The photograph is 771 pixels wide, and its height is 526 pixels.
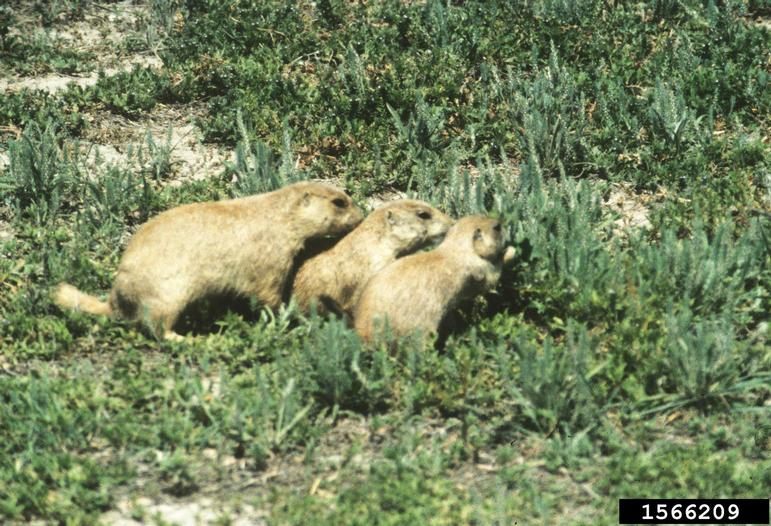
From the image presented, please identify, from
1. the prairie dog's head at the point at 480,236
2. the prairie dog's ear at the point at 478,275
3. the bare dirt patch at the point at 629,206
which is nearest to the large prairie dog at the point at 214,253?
the prairie dog's head at the point at 480,236

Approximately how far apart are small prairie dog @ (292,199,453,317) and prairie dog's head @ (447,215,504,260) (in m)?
0.31

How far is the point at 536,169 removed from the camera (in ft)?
24.3

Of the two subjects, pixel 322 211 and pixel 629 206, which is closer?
pixel 322 211

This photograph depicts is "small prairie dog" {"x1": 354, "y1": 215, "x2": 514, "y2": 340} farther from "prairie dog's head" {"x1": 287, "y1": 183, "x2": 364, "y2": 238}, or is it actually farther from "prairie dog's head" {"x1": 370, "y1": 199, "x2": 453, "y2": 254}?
"prairie dog's head" {"x1": 287, "y1": 183, "x2": 364, "y2": 238}

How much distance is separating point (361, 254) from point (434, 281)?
63 cm

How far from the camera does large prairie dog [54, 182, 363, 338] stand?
6086 mm

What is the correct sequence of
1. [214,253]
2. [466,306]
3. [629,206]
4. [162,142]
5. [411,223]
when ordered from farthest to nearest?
[162,142]
[629,206]
[411,223]
[466,306]
[214,253]

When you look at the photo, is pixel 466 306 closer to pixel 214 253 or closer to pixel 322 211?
pixel 322 211

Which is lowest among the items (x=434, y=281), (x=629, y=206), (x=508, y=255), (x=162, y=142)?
(x=629, y=206)

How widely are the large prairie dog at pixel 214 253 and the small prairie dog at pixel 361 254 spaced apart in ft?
0.46

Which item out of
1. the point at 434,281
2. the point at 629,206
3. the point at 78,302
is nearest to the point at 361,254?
the point at 434,281

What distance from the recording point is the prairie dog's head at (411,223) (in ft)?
21.7

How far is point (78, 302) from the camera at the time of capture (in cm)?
644

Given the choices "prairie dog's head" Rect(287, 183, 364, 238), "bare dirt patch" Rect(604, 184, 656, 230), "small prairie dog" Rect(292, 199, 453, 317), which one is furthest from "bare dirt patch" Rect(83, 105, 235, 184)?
"bare dirt patch" Rect(604, 184, 656, 230)
